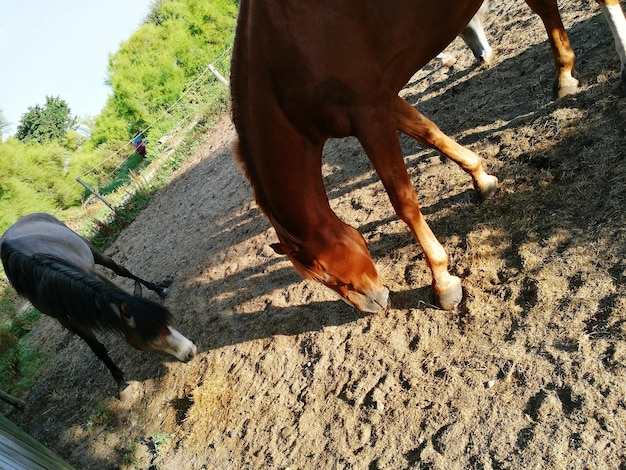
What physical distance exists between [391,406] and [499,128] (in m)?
2.88

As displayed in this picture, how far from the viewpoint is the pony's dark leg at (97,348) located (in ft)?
13.4

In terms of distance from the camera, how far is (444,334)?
2756 millimetres

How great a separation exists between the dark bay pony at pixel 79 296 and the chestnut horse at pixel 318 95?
157cm

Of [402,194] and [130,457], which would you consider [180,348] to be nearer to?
[130,457]

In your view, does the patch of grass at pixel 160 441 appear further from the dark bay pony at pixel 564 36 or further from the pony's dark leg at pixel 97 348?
the dark bay pony at pixel 564 36

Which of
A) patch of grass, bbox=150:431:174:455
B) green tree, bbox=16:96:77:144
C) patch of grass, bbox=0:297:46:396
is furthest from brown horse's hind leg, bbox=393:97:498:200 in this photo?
green tree, bbox=16:96:77:144

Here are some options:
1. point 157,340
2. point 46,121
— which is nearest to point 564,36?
point 157,340

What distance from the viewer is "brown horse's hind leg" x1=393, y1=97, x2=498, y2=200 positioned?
125 inches

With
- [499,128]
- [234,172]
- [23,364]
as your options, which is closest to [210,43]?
[234,172]

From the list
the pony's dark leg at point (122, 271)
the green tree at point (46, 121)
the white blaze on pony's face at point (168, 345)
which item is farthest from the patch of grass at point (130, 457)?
the green tree at point (46, 121)

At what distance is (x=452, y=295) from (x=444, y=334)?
0.90 ft

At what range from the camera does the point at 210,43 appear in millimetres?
24234

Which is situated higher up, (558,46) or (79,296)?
(79,296)

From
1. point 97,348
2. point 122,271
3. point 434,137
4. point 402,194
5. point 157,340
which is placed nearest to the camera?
point 402,194
